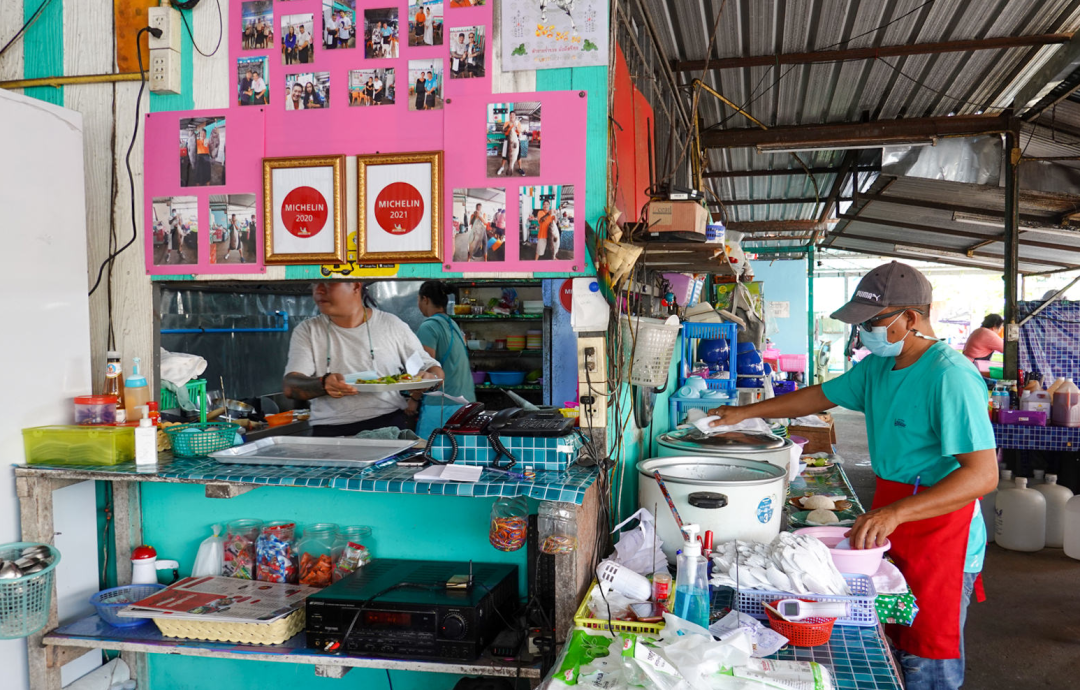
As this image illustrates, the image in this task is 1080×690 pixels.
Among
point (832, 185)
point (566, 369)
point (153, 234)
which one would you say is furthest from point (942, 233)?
point (153, 234)

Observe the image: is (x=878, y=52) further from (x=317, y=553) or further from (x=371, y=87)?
(x=317, y=553)

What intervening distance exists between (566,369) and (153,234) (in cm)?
167

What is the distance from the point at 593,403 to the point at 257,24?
184cm

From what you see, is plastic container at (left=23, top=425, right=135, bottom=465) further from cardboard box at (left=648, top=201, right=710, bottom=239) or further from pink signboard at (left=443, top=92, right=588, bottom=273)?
cardboard box at (left=648, top=201, right=710, bottom=239)

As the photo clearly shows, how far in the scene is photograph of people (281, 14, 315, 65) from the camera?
8.69ft

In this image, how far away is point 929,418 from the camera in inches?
96.2

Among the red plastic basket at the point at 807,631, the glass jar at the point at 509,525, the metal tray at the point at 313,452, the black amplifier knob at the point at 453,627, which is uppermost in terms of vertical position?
the metal tray at the point at 313,452

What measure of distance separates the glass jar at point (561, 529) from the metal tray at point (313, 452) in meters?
0.64

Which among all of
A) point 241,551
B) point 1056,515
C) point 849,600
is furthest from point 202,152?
point 1056,515

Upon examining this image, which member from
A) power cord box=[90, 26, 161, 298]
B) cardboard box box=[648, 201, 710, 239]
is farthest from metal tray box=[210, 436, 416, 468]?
cardboard box box=[648, 201, 710, 239]

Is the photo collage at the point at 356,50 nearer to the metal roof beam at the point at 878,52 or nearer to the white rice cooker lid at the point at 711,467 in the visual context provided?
the white rice cooker lid at the point at 711,467

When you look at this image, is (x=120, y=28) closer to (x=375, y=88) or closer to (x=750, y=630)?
(x=375, y=88)

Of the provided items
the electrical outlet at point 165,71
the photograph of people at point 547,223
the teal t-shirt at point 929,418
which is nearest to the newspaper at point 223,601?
the photograph of people at point 547,223

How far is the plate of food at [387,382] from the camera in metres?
2.82
